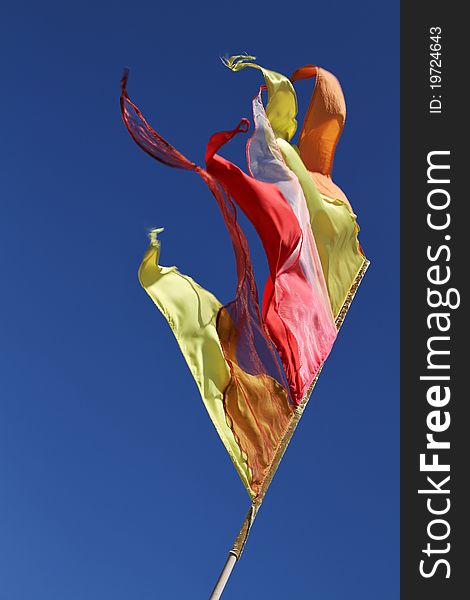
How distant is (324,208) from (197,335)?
2.44 metres

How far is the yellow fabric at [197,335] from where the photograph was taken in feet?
27.8

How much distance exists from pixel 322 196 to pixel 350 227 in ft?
1.69

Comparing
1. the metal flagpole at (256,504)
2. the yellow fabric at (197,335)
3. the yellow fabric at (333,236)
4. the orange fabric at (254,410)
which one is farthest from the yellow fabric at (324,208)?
the yellow fabric at (197,335)

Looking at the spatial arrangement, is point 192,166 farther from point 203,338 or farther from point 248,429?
point 248,429

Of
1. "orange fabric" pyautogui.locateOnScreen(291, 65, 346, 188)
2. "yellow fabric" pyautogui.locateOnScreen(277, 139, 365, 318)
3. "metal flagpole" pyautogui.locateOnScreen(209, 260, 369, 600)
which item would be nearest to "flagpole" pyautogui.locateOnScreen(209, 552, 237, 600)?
"metal flagpole" pyautogui.locateOnScreen(209, 260, 369, 600)

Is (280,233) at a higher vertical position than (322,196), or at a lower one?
lower

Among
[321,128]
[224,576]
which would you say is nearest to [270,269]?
[321,128]

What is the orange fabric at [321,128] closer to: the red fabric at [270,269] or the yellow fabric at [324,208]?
the yellow fabric at [324,208]

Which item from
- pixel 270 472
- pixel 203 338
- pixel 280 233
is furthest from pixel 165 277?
pixel 270 472

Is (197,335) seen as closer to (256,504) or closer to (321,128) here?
(256,504)

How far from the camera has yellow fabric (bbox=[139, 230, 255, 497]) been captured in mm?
8469

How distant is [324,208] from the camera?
1034 cm

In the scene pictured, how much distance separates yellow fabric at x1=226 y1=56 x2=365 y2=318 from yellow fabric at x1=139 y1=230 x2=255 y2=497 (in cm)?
198

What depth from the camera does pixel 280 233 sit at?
9258mm
